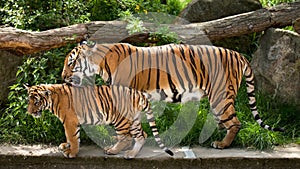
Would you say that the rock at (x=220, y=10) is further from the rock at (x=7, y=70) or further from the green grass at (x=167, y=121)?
the rock at (x=7, y=70)

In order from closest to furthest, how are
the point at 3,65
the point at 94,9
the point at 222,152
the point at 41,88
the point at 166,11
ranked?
1. the point at 41,88
2. the point at 222,152
3. the point at 3,65
4. the point at 94,9
5. the point at 166,11

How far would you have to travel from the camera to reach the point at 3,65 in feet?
20.5

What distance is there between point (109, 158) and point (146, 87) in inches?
30.7

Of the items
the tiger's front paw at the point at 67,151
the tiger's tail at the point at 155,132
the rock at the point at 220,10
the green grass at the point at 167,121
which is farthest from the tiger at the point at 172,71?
the rock at the point at 220,10

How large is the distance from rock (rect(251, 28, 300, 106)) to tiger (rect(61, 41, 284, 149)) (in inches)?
34.9

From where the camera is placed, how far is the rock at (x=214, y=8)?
277 inches

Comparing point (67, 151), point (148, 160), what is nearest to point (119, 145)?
point (148, 160)

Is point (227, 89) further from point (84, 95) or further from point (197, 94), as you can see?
point (84, 95)

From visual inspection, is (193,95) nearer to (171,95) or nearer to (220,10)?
(171,95)

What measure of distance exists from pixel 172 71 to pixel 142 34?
41.7 inches

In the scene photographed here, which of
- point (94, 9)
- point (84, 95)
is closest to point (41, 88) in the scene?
point (84, 95)

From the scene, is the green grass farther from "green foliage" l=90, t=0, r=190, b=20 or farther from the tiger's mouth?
"green foliage" l=90, t=0, r=190, b=20

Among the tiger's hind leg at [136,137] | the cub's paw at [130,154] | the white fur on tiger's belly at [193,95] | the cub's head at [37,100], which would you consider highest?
the cub's head at [37,100]

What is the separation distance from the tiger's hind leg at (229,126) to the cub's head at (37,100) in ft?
5.73
